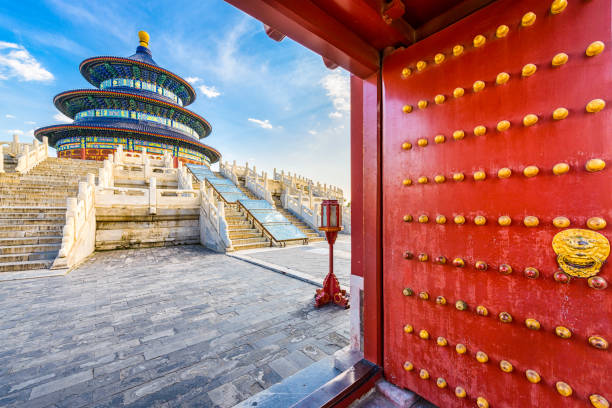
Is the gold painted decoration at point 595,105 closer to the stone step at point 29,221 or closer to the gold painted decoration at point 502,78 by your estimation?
the gold painted decoration at point 502,78

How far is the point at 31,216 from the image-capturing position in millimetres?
7703

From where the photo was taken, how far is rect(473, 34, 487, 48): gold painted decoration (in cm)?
137

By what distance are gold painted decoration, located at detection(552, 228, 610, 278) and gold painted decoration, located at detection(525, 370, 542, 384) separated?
0.53 meters

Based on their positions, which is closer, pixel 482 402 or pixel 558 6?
pixel 558 6

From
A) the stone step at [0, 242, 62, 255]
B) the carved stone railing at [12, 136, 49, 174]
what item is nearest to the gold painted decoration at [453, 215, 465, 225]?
the stone step at [0, 242, 62, 255]

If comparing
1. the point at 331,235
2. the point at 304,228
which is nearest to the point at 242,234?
the point at 304,228

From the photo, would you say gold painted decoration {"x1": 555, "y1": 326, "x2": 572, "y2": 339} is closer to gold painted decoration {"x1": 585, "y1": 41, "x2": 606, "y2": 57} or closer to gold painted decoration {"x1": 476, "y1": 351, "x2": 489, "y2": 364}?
gold painted decoration {"x1": 476, "y1": 351, "x2": 489, "y2": 364}

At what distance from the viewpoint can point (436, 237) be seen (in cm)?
158

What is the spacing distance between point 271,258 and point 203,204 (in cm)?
487

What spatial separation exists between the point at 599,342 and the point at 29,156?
18.7m

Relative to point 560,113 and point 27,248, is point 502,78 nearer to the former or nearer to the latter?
point 560,113

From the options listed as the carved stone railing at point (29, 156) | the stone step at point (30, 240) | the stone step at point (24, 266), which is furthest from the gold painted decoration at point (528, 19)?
the carved stone railing at point (29, 156)

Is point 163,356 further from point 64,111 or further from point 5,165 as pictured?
point 64,111

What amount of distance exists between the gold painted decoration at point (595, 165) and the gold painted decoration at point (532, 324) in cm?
73
